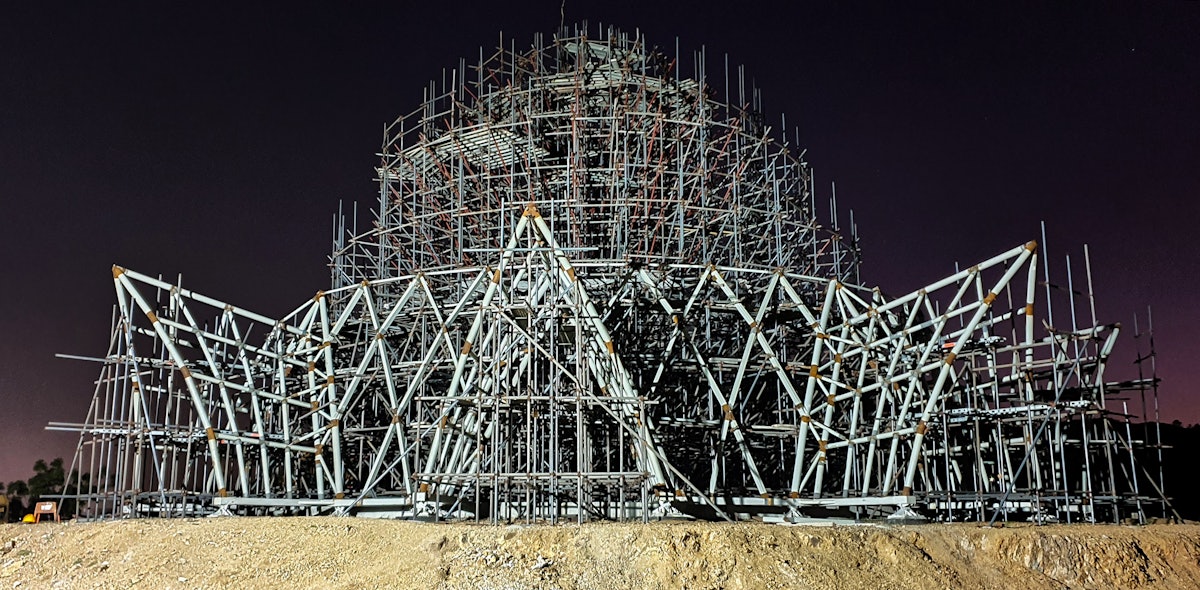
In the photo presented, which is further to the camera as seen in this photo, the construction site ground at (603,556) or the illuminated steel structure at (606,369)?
the illuminated steel structure at (606,369)

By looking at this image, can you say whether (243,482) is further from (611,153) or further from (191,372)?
(611,153)

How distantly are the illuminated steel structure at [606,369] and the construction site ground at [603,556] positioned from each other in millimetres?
3055

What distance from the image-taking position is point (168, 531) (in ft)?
88.4

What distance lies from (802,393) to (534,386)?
35.1 feet

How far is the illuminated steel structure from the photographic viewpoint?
29.8 m

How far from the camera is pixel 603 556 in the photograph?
2289 centimetres

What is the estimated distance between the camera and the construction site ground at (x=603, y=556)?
2245cm

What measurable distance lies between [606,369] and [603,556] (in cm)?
812

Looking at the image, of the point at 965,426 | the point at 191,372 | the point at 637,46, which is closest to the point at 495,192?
the point at 637,46

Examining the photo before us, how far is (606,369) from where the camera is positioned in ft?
99.8

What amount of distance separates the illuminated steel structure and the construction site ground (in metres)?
3.06

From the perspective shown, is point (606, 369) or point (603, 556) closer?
point (603, 556)

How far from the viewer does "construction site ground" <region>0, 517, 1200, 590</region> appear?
884 inches

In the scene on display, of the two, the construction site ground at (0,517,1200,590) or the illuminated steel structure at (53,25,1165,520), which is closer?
the construction site ground at (0,517,1200,590)
